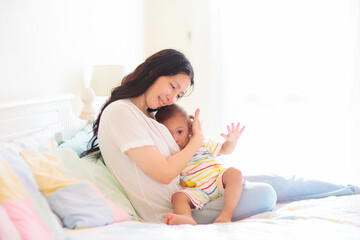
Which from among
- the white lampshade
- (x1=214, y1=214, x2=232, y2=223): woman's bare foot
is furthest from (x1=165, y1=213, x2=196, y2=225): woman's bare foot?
the white lampshade

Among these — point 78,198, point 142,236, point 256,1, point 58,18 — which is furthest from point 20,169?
point 256,1

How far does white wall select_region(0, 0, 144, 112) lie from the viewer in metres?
1.74

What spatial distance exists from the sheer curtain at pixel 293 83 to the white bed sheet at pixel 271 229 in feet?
6.67

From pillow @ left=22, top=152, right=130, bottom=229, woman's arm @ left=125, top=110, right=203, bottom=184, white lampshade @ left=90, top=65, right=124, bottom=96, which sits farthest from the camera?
white lampshade @ left=90, top=65, right=124, bottom=96

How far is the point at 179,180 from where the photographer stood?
68.5 inches

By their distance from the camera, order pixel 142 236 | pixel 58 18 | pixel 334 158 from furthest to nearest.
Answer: pixel 334 158 → pixel 58 18 → pixel 142 236

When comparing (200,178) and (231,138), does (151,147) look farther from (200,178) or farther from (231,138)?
(231,138)

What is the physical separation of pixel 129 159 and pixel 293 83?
2476 mm

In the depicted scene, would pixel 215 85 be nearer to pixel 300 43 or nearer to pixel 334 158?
pixel 300 43

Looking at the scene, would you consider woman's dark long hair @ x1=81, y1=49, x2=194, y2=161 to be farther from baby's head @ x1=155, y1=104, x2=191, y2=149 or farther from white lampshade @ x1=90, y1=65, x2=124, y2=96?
white lampshade @ x1=90, y1=65, x2=124, y2=96

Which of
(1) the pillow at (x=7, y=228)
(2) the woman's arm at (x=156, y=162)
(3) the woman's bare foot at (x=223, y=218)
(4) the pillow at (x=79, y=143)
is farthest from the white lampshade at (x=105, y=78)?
(1) the pillow at (x=7, y=228)

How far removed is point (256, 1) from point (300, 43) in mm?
559

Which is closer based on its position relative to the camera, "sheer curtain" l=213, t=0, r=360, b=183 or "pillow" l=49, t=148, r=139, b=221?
"pillow" l=49, t=148, r=139, b=221

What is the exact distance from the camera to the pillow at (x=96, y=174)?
1.37 metres
